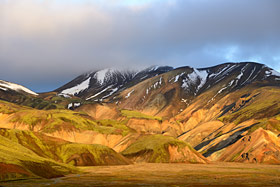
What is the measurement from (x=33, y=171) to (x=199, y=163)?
11159cm

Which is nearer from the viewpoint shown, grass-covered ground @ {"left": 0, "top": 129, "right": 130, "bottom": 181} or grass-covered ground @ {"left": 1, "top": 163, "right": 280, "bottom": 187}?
grass-covered ground @ {"left": 1, "top": 163, "right": 280, "bottom": 187}

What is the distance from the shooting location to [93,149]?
18525 cm

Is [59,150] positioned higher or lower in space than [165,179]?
higher

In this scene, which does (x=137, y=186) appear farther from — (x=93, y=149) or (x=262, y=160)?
(x=262, y=160)

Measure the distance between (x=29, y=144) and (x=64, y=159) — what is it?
63.2ft

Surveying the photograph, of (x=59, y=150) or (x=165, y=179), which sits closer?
(x=165, y=179)

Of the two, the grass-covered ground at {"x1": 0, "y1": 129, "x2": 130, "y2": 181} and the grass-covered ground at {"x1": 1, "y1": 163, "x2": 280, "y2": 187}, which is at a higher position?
the grass-covered ground at {"x1": 0, "y1": 129, "x2": 130, "y2": 181}

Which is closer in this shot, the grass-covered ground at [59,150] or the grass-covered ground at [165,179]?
the grass-covered ground at [165,179]

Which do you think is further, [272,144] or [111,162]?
[272,144]

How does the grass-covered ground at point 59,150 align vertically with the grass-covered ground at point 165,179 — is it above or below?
above

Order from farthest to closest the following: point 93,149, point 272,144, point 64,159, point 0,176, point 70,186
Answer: point 272,144, point 93,149, point 64,159, point 0,176, point 70,186

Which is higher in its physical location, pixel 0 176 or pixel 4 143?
pixel 4 143

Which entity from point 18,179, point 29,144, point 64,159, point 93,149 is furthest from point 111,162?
point 18,179

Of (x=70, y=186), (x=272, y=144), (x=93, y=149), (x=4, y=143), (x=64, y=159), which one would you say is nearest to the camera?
(x=70, y=186)
